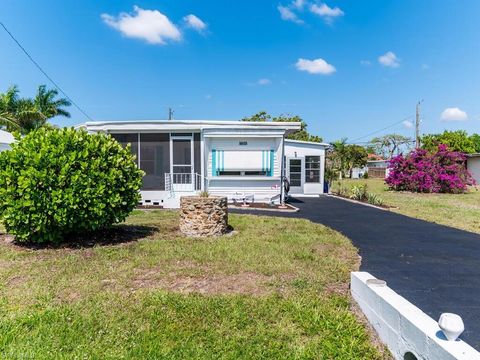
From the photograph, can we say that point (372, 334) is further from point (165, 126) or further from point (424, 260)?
point (165, 126)

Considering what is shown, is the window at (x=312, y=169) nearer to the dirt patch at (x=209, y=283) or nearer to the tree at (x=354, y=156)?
the dirt patch at (x=209, y=283)

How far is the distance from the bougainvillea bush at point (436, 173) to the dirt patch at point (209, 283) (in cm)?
1962

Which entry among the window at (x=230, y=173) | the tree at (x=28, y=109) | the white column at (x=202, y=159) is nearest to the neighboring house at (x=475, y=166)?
the window at (x=230, y=173)

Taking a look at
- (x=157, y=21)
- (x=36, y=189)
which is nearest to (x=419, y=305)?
(x=36, y=189)

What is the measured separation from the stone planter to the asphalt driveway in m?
3.11

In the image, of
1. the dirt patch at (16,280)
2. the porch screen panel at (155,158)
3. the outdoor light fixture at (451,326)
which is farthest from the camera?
the porch screen panel at (155,158)

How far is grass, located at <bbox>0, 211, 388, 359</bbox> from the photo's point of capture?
9.79 feet

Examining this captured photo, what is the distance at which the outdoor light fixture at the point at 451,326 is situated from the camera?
204 centimetres

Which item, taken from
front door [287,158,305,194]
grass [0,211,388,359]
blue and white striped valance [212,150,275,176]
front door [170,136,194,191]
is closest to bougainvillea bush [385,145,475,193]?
front door [287,158,305,194]

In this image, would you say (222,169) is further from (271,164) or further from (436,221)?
(436,221)

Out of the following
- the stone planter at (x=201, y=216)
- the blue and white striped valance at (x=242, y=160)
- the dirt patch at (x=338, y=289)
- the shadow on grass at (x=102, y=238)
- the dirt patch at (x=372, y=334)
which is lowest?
the dirt patch at (x=372, y=334)

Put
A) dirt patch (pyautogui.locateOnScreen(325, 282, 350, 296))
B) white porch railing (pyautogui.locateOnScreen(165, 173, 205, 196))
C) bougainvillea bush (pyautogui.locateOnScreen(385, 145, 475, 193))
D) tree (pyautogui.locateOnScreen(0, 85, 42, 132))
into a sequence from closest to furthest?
1. dirt patch (pyautogui.locateOnScreen(325, 282, 350, 296))
2. white porch railing (pyautogui.locateOnScreen(165, 173, 205, 196))
3. bougainvillea bush (pyautogui.locateOnScreen(385, 145, 475, 193))
4. tree (pyautogui.locateOnScreen(0, 85, 42, 132))

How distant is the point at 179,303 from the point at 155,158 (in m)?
11.2

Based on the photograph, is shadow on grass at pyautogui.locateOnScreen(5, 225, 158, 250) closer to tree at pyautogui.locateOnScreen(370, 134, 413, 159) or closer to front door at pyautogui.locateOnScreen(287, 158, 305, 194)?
front door at pyautogui.locateOnScreen(287, 158, 305, 194)
